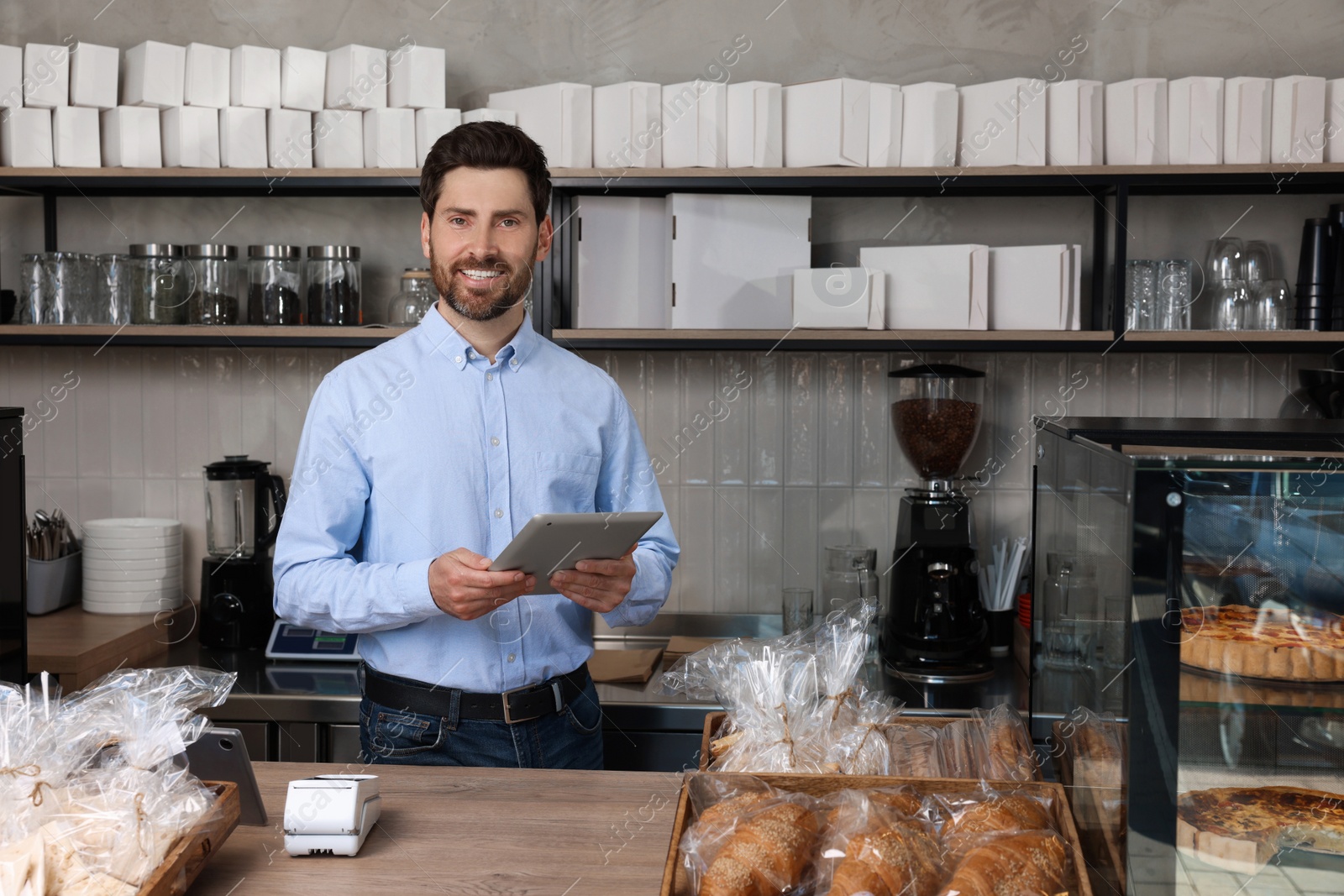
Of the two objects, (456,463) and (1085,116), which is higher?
(1085,116)

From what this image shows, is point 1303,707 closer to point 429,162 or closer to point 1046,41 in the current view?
point 429,162

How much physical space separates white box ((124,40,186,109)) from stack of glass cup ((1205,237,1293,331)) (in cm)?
249

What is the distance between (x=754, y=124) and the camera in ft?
8.31

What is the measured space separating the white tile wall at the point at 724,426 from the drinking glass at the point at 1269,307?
23 cm

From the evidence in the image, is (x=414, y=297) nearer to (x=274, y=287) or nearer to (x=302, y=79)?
(x=274, y=287)

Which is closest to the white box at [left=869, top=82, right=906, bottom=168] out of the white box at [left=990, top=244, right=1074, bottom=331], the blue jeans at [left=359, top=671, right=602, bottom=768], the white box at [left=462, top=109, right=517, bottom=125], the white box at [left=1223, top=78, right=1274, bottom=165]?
the white box at [left=990, top=244, right=1074, bottom=331]

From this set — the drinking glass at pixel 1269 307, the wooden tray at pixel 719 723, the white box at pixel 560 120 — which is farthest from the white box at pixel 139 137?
the drinking glass at pixel 1269 307

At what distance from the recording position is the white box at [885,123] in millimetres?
2521

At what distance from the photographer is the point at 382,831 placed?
1.23 metres

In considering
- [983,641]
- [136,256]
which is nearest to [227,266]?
[136,256]

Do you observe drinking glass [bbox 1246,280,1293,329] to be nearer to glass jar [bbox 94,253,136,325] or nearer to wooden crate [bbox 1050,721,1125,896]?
wooden crate [bbox 1050,721,1125,896]

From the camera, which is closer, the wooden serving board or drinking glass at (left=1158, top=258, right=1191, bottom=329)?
the wooden serving board

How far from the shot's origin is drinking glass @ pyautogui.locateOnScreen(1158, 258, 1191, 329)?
8.38ft

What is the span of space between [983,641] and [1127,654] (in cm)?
168
